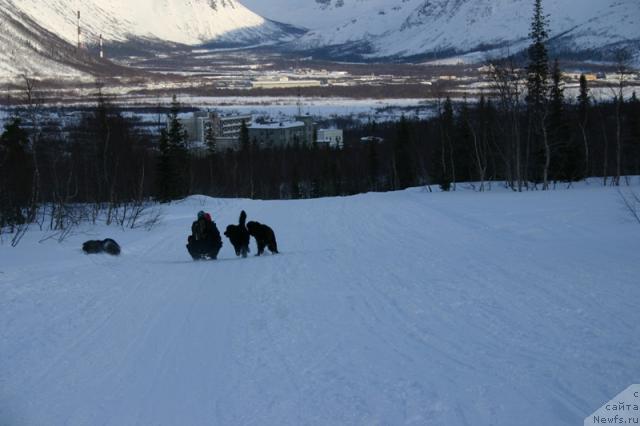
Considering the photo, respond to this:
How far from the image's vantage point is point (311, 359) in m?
6.50

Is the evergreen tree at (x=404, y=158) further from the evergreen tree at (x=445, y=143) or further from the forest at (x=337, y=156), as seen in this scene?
the evergreen tree at (x=445, y=143)

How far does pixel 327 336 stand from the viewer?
287 inches

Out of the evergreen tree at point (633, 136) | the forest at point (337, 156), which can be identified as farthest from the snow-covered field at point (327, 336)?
the evergreen tree at point (633, 136)

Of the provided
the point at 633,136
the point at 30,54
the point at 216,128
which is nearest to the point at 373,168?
the point at 633,136

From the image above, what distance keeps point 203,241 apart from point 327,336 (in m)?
7.54

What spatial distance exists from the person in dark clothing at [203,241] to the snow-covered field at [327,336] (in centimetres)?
72

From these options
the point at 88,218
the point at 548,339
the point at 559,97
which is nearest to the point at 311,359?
the point at 548,339

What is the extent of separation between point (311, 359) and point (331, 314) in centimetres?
179

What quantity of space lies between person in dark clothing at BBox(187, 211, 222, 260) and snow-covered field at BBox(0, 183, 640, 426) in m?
0.72

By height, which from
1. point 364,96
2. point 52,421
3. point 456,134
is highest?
point 364,96

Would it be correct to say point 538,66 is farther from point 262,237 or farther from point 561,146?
point 262,237

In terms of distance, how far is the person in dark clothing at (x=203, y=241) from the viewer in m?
14.3

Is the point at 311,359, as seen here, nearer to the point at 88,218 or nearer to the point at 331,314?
the point at 331,314

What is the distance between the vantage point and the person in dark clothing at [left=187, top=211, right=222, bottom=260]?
14292mm
